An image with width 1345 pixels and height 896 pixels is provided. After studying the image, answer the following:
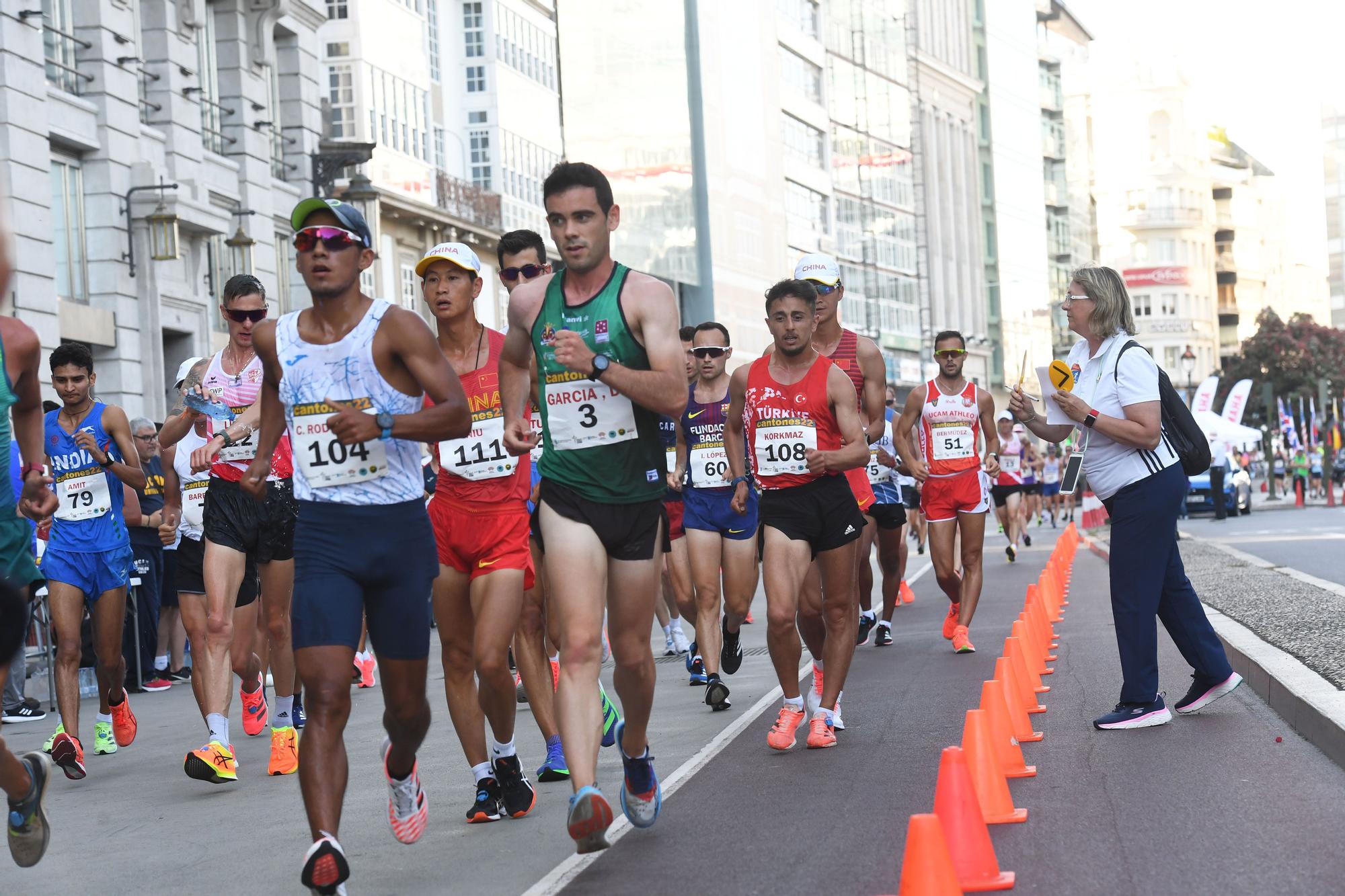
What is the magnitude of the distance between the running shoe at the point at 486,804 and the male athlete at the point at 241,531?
186cm

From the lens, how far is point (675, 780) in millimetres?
7793

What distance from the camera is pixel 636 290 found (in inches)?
257

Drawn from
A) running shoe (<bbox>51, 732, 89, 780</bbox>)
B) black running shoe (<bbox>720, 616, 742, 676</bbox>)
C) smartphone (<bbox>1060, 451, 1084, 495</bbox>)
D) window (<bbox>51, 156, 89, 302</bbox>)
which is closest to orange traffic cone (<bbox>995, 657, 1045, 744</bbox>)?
smartphone (<bbox>1060, 451, 1084, 495</bbox>)

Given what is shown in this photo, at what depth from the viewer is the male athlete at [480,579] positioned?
706 cm

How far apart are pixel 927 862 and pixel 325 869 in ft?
5.32

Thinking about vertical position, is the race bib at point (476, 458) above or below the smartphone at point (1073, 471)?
above

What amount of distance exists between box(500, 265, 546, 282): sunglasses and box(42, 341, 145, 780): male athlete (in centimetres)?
238

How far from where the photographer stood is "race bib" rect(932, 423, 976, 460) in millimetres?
13828

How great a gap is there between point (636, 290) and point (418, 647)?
4.72ft

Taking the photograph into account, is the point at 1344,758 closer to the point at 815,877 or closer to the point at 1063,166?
the point at 815,877

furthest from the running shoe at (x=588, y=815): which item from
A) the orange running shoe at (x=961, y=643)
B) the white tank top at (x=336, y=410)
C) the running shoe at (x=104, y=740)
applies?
the orange running shoe at (x=961, y=643)

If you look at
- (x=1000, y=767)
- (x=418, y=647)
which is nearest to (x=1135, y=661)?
(x=1000, y=767)

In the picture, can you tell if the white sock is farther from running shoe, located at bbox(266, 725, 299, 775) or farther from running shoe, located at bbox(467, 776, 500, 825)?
running shoe, located at bbox(467, 776, 500, 825)

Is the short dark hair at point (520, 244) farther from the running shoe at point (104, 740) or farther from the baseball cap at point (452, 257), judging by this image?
the running shoe at point (104, 740)
